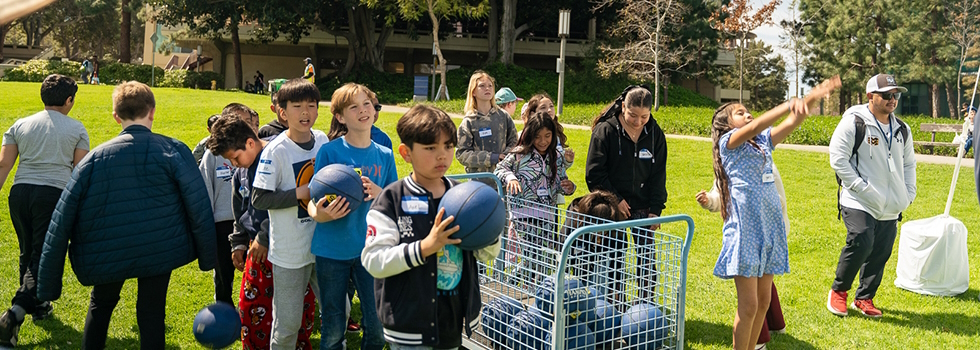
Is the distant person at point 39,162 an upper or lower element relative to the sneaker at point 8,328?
upper

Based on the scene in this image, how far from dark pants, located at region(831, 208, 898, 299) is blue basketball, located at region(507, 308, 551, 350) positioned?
3605 mm

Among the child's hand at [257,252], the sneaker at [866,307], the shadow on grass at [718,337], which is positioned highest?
the child's hand at [257,252]

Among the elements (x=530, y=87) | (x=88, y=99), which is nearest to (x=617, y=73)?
(x=530, y=87)

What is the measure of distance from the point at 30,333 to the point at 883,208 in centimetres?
690

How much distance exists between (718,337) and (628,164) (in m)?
1.59

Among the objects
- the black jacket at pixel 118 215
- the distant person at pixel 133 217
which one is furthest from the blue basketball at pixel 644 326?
the black jacket at pixel 118 215

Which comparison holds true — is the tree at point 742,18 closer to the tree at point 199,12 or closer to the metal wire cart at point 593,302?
the tree at point 199,12

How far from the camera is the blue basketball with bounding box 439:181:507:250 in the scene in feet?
10.4

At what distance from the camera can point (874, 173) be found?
654 cm

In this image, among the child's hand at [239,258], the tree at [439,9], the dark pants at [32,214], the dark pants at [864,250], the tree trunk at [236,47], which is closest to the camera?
the child's hand at [239,258]

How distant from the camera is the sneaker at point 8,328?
5.32 meters

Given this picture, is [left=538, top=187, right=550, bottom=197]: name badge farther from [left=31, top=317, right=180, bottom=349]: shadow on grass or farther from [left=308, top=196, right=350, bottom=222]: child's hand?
[left=31, top=317, right=180, bottom=349]: shadow on grass

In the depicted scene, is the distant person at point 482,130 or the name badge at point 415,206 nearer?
the name badge at point 415,206

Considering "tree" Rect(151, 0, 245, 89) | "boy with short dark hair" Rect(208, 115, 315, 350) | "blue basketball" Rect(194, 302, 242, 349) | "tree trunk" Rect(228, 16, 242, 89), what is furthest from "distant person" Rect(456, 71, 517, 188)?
"tree trunk" Rect(228, 16, 242, 89)
